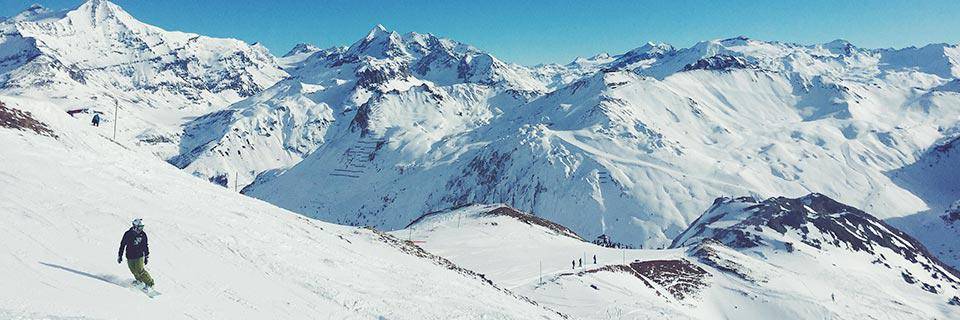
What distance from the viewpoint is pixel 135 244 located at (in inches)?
689

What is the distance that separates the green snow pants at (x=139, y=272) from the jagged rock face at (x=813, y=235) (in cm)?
8012

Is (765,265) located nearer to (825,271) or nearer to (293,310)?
(825,271)

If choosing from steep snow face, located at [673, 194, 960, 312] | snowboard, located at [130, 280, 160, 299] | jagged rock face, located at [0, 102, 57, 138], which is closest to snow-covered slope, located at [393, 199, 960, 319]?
steep snow face, located at [673, 194, 960, 312]

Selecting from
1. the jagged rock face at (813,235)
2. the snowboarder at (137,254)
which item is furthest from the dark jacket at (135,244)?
the jagged rock face at (813,235)

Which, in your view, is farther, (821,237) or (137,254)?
(821,237)

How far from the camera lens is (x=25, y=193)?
24.2 m

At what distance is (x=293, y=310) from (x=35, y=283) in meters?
6.72

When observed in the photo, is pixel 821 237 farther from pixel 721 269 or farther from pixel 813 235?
pixel 721 269

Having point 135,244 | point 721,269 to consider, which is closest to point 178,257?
point 135,244

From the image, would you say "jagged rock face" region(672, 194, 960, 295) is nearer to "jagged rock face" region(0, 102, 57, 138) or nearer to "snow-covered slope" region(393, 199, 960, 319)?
"snow-covered slope" region(393, 199, 960, 319)

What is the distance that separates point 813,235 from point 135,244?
11519 cm

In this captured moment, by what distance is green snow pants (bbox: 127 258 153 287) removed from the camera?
17.4 meters

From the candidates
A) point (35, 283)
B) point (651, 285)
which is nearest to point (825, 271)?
point (651, 285)

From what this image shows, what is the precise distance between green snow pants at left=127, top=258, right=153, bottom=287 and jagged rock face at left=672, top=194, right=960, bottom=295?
263 ft
